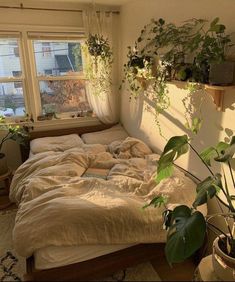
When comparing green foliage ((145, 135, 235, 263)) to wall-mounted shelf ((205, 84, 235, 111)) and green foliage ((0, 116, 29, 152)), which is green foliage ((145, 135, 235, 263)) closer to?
wall-mounted shelf ((205, 84, 235, 111))

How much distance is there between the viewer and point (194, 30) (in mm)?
1900

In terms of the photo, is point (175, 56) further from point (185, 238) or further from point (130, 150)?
point (185, 238)

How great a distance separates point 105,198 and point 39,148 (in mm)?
1375

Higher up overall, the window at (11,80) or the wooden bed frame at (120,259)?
the window at (11,80)

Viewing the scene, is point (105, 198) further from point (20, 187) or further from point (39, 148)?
point (39, 148)

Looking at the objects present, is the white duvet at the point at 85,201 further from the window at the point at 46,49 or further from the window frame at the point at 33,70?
the window at the point at 46,49

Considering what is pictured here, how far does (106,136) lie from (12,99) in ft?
4.42

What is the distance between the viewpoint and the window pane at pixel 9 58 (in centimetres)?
302

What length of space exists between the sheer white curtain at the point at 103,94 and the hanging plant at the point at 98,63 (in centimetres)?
7

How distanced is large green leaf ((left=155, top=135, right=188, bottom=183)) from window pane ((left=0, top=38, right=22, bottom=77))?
8.18ft

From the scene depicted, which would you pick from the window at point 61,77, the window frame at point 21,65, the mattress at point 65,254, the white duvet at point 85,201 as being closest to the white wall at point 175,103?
the white duvet at point 85,201

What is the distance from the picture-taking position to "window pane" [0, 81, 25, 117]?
10.4 ft

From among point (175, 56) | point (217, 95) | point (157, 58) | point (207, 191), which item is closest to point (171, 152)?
point (207, 191)

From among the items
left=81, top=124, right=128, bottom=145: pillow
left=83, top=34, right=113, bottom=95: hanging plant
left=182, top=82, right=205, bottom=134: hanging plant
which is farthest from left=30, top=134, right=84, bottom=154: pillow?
left=182, top=82, right=205, bottom=134: hanging plant
